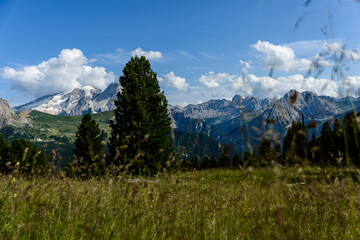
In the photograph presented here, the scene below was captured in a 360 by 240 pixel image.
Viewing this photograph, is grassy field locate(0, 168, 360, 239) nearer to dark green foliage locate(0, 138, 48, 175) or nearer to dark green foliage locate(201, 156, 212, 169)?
dark green foliage locate(0, 138, 48, 175)

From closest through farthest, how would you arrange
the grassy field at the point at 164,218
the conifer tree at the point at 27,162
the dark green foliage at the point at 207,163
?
the grassy field at the point at 164,218, the conifer tree at the point at 27,162, the dark green foliage at the point at 207,163

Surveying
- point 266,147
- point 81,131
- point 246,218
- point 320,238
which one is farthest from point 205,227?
point 81,131

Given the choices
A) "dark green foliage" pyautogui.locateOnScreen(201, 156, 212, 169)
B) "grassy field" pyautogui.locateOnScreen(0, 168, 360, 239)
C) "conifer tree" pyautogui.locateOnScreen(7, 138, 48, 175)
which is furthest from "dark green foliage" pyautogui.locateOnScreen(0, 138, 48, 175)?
"dark green foliage" pyautogui.locateOnScreen(201, 156, 212, 169)

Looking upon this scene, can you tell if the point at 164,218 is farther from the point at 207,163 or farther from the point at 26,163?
the point at 207,163

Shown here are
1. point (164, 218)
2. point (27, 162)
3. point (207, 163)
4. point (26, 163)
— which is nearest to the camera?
point (164, 218)

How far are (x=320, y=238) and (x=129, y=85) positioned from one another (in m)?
26.8

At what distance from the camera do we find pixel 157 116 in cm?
3142

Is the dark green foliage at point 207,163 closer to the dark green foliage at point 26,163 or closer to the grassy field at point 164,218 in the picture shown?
the grassy field at point 164,218

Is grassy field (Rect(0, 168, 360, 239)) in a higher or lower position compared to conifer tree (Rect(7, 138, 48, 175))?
lower

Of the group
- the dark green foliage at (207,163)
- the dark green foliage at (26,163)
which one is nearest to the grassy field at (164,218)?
the dark green foliage at (26,163)

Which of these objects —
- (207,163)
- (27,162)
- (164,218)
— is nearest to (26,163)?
(27,162)

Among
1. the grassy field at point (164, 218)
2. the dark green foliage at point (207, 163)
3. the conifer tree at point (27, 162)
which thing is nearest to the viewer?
the grassy field at point (164, 218)

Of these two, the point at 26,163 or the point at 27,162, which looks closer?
the point at 26,163

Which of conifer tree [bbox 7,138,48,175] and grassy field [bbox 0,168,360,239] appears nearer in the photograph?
grassy field [bbox 0,168,360,239]
